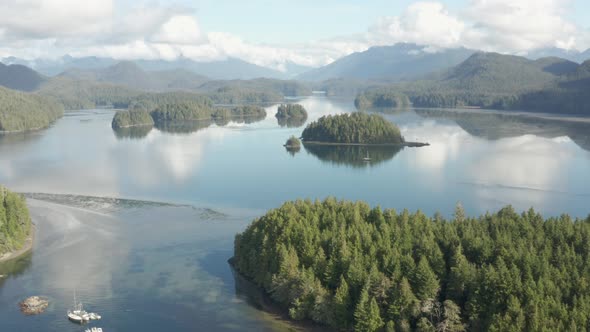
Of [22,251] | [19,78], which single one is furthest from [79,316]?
[19,78]

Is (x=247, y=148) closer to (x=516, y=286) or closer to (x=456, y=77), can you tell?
(x=516, y=286)

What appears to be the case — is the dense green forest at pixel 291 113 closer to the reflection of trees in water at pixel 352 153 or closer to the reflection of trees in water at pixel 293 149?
the reflection of trees in water at pixel 352 153

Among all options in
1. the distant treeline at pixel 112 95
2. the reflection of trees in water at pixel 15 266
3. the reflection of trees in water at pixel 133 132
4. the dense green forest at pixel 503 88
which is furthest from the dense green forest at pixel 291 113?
the reflection of trees in water at pixel 15 266

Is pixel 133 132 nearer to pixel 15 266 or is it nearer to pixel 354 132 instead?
pixel 354 132

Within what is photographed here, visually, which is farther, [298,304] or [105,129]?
[105,129]

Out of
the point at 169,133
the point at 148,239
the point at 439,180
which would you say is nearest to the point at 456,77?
the point at 169,133
